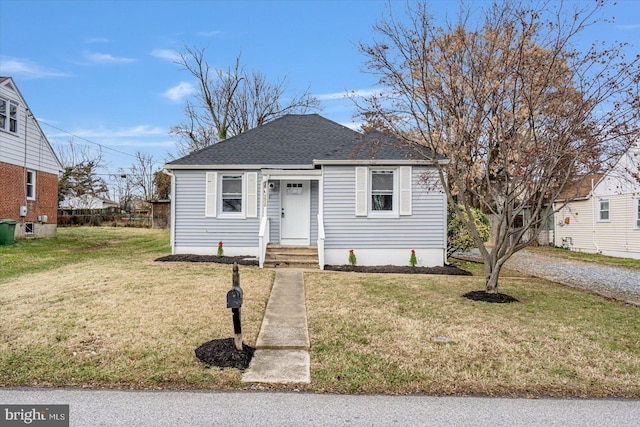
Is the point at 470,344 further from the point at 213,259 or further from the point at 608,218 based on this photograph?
the point at 608,218

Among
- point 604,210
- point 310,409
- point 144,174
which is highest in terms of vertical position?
point 144,174

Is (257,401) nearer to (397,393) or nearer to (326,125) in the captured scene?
(397,393)

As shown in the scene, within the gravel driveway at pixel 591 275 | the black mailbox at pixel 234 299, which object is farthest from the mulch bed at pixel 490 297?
the black mailbox at pixel 234 299

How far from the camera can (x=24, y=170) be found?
1767 centimetres

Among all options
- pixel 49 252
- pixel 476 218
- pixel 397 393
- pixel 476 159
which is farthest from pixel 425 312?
pixel 49 252

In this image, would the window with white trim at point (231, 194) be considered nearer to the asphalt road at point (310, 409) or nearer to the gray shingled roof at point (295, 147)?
the gray shingled roof at point (295, 147)

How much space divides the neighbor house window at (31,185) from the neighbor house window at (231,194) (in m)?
11.3

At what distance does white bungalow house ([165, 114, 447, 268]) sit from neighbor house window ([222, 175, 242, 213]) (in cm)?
3

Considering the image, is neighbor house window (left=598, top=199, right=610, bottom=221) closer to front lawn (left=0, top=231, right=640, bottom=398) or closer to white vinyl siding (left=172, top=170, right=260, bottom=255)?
front lawn (left=0, top=231, right=640, bottom=398)

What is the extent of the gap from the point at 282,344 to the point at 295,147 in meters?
9.34

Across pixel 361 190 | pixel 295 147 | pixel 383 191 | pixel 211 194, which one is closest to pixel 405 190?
pixel 383 191

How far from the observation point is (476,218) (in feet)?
41.5

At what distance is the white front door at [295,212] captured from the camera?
493 inches

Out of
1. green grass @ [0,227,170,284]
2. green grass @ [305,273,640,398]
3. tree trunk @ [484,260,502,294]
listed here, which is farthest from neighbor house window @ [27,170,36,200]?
tree trunk @ [484,260,502,294]
